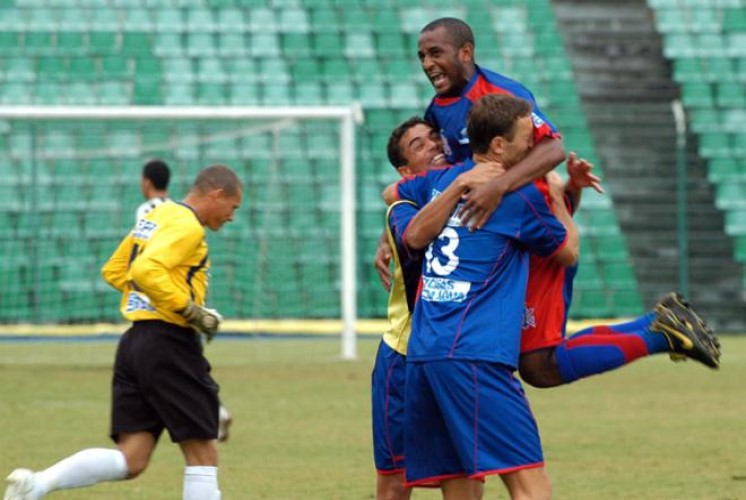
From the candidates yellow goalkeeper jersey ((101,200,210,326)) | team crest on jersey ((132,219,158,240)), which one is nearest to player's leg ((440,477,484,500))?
yellow goalkeeper jersey ((101,200,210,326))

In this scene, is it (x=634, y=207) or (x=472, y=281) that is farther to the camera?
(x=634, y=207)

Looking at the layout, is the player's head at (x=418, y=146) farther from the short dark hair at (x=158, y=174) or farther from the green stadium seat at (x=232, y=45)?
the green stadium seat at (x=232, y=45)

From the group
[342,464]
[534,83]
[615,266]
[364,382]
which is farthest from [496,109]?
[534,83]

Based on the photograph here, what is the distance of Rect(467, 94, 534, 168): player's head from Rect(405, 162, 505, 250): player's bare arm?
0.18 ft

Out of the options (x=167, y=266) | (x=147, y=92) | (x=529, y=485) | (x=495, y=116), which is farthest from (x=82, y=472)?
(x=147, y=92)

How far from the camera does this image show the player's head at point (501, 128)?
217 inches

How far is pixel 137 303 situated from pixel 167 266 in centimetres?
31

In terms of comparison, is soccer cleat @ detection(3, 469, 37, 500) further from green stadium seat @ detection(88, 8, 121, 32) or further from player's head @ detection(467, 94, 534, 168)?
green stadium seat @ detection(88, 8, 121, 32)

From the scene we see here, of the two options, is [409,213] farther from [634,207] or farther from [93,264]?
[634,207]

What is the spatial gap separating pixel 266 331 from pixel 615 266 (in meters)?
5.42

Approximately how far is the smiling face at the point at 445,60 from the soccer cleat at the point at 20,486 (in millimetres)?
2492

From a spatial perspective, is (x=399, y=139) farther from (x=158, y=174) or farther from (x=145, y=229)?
(x=158, y=174)

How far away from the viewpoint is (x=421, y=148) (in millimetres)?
6285

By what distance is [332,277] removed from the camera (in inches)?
762
